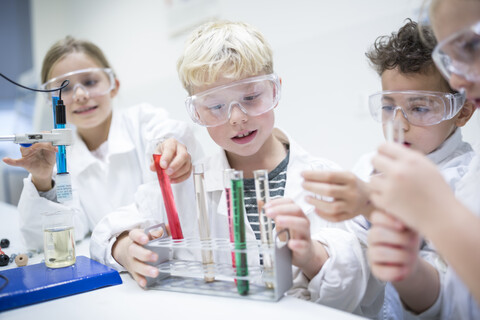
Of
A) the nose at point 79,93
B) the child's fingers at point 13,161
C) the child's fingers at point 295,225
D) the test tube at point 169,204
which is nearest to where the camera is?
the child's fingers at point 295,225

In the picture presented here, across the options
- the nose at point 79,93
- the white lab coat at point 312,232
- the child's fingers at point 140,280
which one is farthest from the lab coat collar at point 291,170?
the nose at point 79,93

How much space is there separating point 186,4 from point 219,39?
2.11 metres

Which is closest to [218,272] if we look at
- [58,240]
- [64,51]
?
[58,240]

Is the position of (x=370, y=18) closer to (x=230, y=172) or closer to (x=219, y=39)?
(x=219, y=39)

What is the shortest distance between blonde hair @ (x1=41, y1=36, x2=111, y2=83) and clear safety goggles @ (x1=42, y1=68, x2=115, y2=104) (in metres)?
0.19

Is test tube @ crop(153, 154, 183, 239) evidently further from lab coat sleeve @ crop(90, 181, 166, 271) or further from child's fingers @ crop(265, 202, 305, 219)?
child's fingers @ crop(265, 202, 305, 219)

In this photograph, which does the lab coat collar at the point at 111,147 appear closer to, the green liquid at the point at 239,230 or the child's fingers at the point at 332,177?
the green liquid at the point at 239,230

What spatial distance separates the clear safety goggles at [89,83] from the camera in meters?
1.92

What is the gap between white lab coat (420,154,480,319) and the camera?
794mm

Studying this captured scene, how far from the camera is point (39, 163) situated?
1.50 metres

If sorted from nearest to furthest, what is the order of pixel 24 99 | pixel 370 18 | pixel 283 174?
pixel 283 174, pixel 370 18, pixel 24 99

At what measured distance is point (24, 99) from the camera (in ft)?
14.3

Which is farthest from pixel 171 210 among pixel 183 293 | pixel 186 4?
pixel 186 4

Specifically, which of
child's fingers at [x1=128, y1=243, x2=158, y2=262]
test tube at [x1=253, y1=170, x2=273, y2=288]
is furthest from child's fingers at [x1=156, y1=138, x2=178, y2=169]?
test tube at [x1=253, y1=170, x2=273, y2=288]
